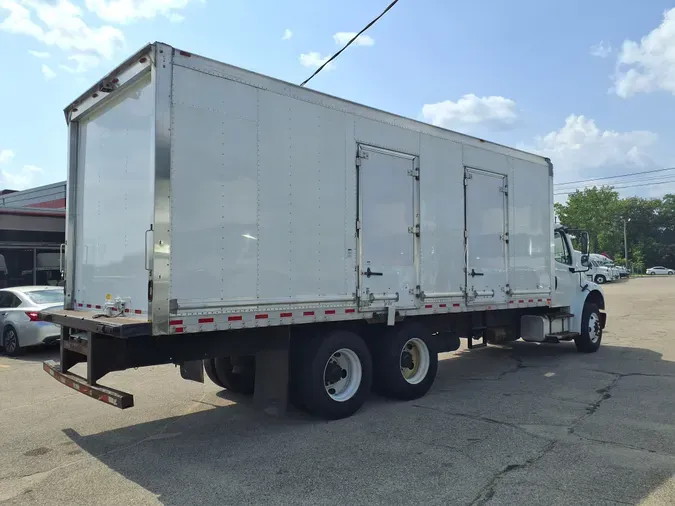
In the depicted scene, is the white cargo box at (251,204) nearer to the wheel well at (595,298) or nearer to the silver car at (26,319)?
the silver car at (26,319)

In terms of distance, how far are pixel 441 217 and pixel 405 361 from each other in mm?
2089

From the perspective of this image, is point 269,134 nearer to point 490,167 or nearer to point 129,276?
point 129,276

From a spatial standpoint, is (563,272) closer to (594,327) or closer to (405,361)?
(594,327)

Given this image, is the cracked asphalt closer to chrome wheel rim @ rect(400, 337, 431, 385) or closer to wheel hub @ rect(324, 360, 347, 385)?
chrome wheel rim @ rect(400, 337, 431, 385)

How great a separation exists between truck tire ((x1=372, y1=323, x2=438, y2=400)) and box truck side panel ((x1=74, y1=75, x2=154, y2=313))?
3143 mm

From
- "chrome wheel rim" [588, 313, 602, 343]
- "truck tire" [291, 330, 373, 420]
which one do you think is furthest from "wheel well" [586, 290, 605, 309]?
"truck tire" [291, 330, 373, 420]

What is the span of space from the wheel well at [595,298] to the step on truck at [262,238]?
429 centimetres

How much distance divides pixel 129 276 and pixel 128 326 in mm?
971

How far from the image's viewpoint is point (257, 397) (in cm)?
597

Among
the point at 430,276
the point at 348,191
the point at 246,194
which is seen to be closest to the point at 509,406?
the point at 430,276

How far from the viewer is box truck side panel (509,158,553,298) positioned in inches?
357

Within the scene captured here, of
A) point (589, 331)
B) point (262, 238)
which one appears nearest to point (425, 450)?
point (262, 238)

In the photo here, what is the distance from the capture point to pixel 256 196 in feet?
18.0

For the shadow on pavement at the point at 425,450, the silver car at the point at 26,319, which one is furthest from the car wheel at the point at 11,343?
the shadow on pavement at the point at 425,450
